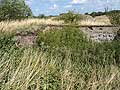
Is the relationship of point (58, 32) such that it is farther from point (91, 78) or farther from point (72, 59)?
point (91, 78)

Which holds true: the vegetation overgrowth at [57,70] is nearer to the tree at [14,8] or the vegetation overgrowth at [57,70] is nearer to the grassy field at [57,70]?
the grassy field at [57,70]

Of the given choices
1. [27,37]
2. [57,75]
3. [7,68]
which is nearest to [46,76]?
[57,75]

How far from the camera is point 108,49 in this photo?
34.0ft

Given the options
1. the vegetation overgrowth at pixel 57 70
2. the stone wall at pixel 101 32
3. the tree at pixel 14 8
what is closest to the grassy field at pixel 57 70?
the vegetation overgrowth at pixel 57 70

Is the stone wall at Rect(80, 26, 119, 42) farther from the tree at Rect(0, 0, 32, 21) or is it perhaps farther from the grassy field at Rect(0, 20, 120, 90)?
the tree at Rect(0, 0, 32, 21)

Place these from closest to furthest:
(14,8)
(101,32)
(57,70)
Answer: (57,70) → (101,32) → (14,8)

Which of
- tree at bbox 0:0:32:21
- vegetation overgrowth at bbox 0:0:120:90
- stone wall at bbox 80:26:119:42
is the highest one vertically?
vegetation overgrowth at bbox 0:0:120:90

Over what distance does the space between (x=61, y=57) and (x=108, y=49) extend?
7.41ft

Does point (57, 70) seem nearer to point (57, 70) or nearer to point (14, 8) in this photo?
point (57, 70)

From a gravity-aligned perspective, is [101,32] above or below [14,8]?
above

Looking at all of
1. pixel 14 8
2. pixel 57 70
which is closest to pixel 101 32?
pixel 57 70

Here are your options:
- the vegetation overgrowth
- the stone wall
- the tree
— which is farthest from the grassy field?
the tree

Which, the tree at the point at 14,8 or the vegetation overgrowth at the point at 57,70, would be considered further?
the tree at the point at 14,8

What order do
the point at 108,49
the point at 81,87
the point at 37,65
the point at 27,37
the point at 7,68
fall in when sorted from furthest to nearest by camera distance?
the point at 27,37 → the point at 108,49 → the point at 37,65 → the point at 7,68 → the point at 81,87
